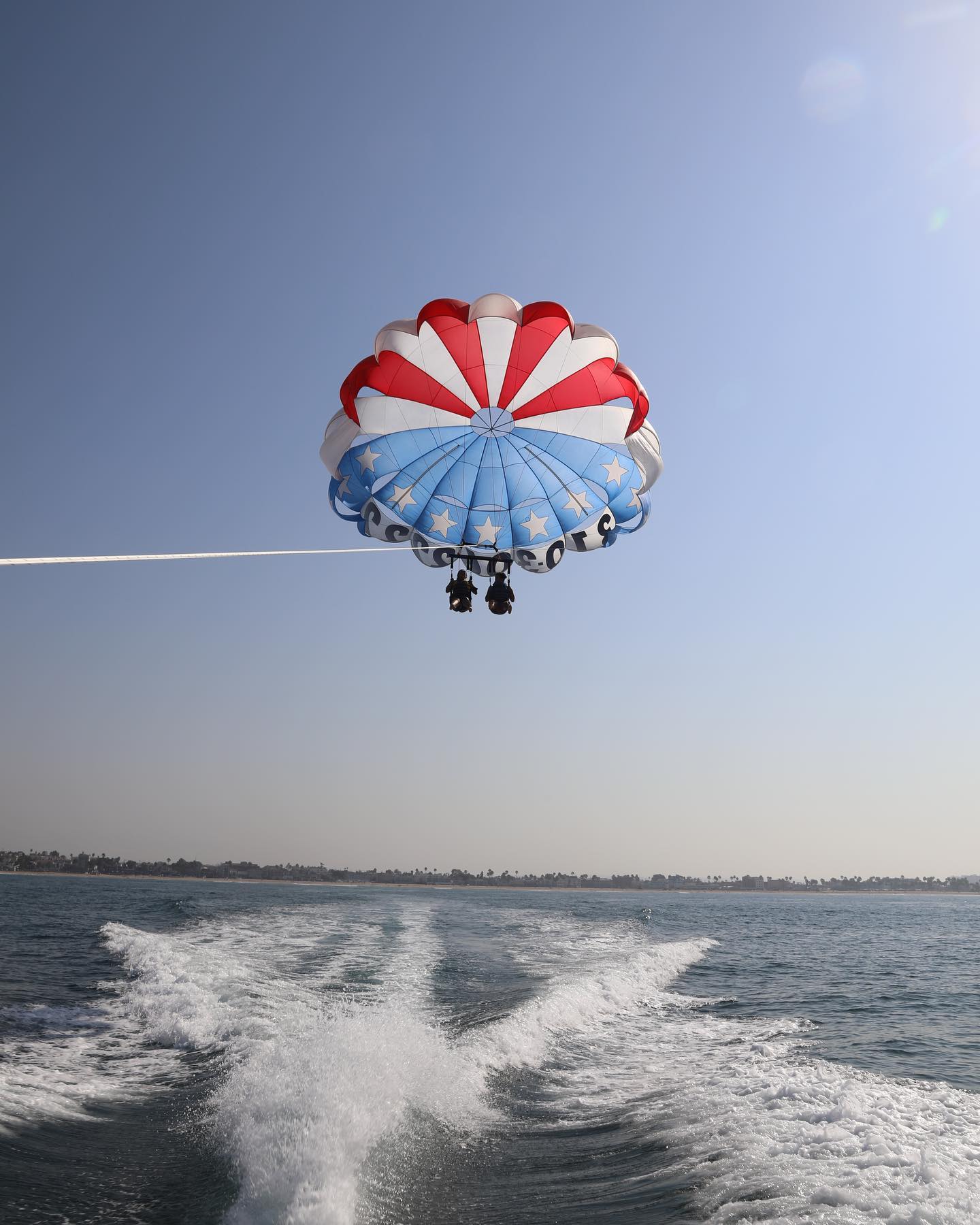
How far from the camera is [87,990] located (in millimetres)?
14469

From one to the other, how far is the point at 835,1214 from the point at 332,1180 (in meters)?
3.53

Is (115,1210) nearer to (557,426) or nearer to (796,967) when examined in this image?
(557,426)

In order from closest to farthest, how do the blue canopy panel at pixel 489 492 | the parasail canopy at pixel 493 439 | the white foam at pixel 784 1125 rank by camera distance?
1. the white foam at pixel 784 1125
2. the parasail canopy at pixel 493 439
3. the blue canopy panel at pixel 489 492

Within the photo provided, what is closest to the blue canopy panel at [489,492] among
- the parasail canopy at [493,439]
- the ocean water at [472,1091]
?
the parasail canopy at [493,439]

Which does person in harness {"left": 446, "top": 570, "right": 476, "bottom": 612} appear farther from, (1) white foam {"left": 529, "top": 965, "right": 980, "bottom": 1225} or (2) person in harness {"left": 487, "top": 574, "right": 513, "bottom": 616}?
(1) white foam {"left": 529, "top": 965, "right": 980, "bottom": 1225}

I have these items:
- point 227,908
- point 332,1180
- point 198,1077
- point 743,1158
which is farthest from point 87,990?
point 227,908

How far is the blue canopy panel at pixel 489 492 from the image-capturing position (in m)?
12.8

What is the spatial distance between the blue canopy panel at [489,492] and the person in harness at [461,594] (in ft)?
4.10

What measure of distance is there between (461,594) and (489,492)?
2.36 meters

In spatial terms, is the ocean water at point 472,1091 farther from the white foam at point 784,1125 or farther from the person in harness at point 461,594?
the person in harness at point 461,594

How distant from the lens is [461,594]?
11.9 metres

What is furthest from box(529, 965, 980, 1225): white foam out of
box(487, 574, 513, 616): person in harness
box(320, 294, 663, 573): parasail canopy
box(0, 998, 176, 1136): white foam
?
box(320, 294, 663, 573): parasail canopy

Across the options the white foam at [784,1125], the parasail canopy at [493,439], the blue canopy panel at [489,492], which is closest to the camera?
the white foam at [784,1125]

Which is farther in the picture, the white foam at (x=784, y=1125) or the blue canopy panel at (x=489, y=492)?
the blue canopy panel at (x=489, y=492)
